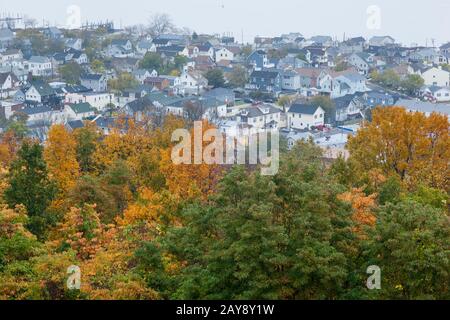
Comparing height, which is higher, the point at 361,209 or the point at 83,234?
the point at 361,209

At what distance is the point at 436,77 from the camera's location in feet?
91.8

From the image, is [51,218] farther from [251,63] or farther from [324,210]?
[251,63]

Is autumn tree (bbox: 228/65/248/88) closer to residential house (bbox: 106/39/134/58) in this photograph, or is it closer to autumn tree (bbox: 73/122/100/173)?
residential house (bbox: 106/39/134/58)

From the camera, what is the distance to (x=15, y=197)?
7.39 meters

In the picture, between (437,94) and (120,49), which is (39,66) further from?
(437,94)

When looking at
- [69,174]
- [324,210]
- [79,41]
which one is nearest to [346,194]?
[324,210]

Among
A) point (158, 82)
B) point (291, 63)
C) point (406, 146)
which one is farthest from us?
point (291, 63)

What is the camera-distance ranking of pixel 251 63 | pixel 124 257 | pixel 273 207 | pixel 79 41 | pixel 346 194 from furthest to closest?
1. pixel 79 41
2. pixel 251 63
3. pixel 346 194
4. pixel 124 257
5. pixel 273 207

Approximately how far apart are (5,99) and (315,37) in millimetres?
20740

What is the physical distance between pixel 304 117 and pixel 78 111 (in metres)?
7.13

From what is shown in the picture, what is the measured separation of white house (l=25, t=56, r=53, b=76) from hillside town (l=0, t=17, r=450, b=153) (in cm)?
6

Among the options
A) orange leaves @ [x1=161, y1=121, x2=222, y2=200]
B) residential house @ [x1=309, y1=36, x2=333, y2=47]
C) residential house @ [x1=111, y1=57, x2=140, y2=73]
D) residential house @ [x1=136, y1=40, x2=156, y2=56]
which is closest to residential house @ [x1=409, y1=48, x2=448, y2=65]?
residential house @ [x1=309, y1=36, x2=333, y2=47]

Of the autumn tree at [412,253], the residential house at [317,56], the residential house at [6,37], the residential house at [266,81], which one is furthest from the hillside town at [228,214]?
the residential house at [6,37]

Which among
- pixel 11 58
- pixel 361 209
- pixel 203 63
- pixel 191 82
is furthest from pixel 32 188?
pixel 11 58
